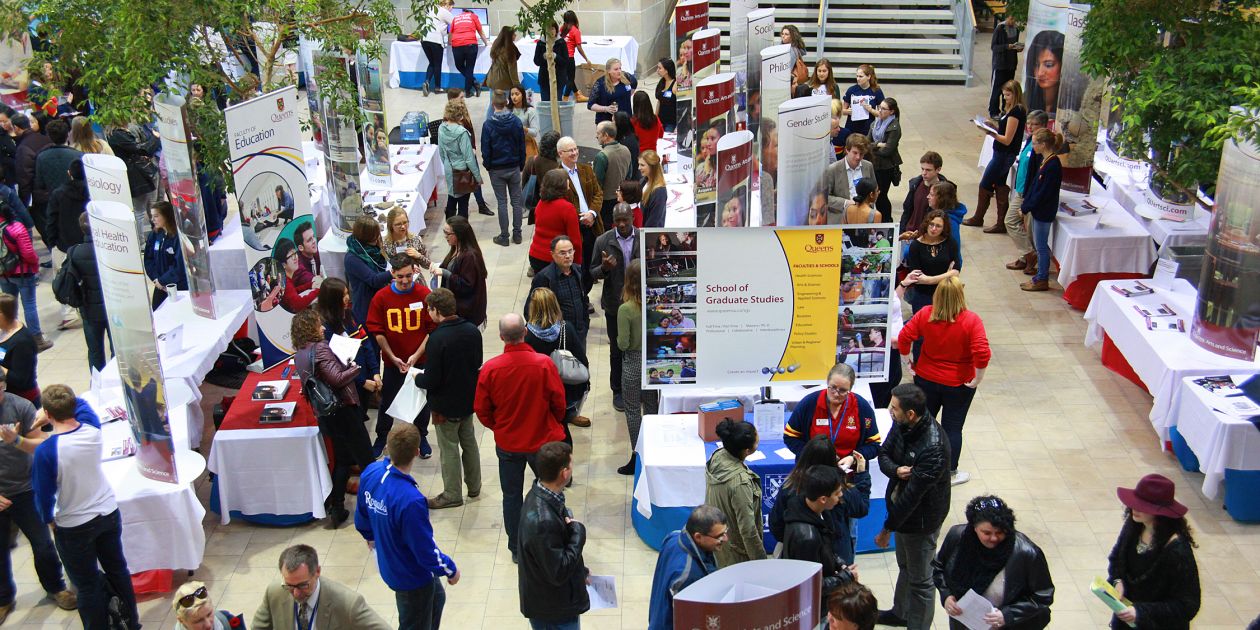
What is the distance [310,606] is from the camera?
15.5 feet

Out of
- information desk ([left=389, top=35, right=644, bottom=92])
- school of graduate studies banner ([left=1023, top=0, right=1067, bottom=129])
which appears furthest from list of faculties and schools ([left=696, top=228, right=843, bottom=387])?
information desk ([left=389, top=35, right=644, bottom=92])

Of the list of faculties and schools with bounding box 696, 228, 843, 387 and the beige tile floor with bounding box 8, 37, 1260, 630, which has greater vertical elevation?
the list of faculties and schools with bounding box 696, 228, 843, 387

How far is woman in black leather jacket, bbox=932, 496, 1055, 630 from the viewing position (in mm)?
4773

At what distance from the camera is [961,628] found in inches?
208

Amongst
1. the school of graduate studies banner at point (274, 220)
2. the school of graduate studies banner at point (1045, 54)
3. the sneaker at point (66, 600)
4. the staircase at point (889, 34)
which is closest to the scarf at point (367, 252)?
the school of graduate studies banner at point (274, 220)

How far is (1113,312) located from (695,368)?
138 inches

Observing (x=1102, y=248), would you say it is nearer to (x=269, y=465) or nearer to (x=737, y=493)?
(x=737, y=493)

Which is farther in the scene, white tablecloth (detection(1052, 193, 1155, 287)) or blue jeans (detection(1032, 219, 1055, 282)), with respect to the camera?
blue jeans (detection(1032, 219, 1055, 282))

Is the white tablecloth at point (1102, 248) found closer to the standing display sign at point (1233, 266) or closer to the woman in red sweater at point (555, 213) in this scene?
the standing display sign at point (1233, 266)

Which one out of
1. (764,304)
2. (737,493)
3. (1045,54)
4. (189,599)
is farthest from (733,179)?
(1045,54)

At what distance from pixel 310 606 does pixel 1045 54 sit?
9.38m

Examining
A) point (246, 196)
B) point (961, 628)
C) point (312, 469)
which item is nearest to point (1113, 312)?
point (961, 628)

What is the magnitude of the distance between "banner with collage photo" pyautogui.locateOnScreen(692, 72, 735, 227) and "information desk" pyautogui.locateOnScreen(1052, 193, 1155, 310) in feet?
10.2

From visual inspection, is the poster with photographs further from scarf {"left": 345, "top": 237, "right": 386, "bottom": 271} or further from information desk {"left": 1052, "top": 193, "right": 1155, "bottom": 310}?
information desk {"left": 1052, "top": 193, "right": 1155, "bottom": 310}
